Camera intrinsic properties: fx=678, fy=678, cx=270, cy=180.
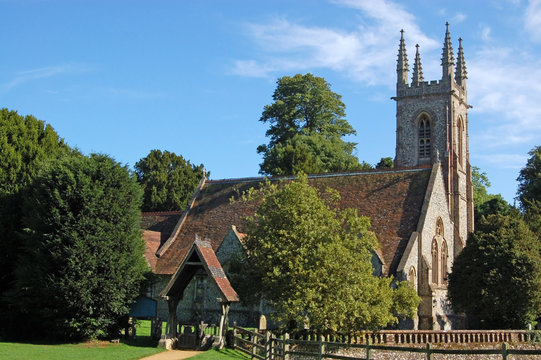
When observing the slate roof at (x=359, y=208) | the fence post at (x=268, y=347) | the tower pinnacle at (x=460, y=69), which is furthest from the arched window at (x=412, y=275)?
the tower pinnacle at (x=460, y=69)

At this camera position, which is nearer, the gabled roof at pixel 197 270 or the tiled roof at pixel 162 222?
the gabled roof at pixel 197 270

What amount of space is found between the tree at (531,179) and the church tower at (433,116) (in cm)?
1500

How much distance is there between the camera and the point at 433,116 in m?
52.7

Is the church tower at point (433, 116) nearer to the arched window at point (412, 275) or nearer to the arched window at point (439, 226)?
the arched window at point (439, 226)

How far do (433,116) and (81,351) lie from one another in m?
36.3

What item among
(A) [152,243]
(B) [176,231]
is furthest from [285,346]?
(B) [176,231]

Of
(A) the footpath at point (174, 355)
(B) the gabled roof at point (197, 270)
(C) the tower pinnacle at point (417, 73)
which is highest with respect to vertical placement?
(C) the tower pinnacle at point (417, 73)

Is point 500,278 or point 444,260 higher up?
point 444,260

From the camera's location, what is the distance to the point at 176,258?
37719 millimetres

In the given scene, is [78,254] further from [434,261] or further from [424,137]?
[424,137]

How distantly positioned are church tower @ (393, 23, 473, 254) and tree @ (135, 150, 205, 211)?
17796 mm

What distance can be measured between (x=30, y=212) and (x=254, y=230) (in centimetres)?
917

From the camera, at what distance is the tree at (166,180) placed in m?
58.8

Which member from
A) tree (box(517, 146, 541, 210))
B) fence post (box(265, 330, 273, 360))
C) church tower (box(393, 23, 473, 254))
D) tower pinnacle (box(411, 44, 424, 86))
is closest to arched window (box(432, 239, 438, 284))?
church tower (box(393, 23, 473, 254))
